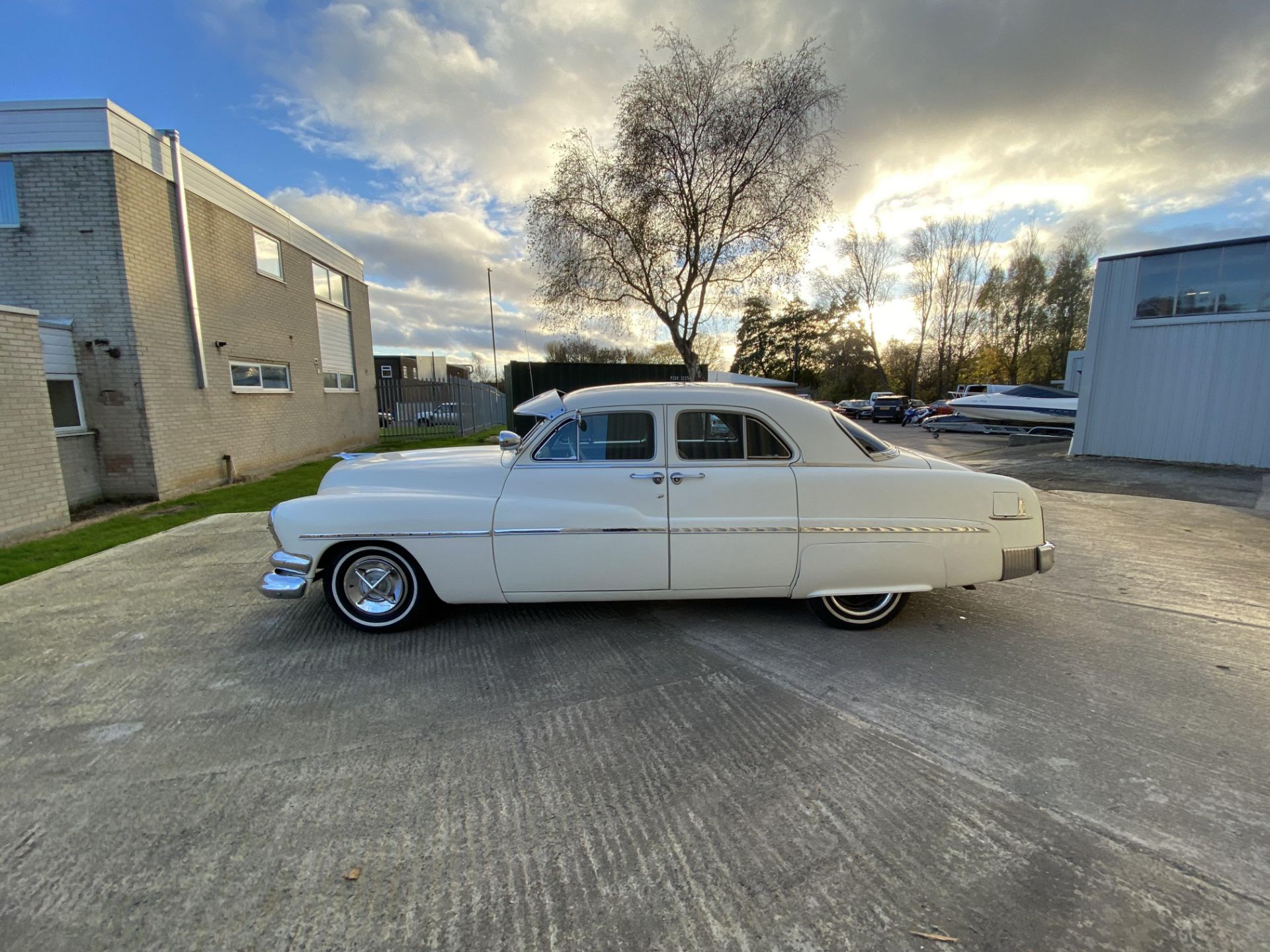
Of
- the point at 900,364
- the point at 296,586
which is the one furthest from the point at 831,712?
the point at 900,364

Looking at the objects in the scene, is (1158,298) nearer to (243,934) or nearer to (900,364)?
(243,934)

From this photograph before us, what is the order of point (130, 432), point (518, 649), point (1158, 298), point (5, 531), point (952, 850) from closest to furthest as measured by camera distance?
point (952, 850)
point (518, 649)
point (5, 531)
point (130, 432)
point (1158, 298)

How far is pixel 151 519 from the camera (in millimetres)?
7473

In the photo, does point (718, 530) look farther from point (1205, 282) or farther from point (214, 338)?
point (1205, 282)

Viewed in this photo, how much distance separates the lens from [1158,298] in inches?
454

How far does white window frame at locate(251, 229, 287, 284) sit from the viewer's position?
1138cm

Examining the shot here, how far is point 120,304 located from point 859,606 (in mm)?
10906

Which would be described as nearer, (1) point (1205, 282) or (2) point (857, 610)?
(2) point (857, 610)

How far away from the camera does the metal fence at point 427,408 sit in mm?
19078

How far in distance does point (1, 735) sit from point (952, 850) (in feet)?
13.9

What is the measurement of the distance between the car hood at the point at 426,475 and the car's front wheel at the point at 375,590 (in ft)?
1.65

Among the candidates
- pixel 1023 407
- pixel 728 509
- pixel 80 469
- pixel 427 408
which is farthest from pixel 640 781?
pixel 1023 407

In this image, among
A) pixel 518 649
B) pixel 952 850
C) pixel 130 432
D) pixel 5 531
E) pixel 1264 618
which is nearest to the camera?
pixel 952 850

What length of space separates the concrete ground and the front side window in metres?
1.21
